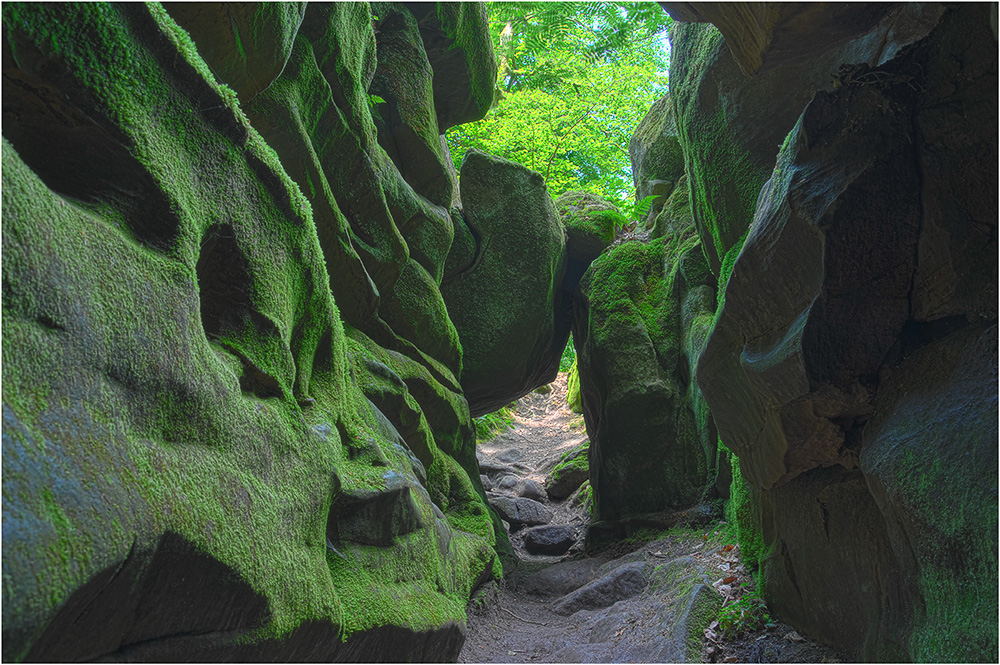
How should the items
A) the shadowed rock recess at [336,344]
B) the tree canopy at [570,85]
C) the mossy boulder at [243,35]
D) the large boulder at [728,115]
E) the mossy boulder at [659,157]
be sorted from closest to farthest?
the shadowed rock recess at [336,344] < the mossy boulder at [243,35] < the large boulder at [728,115] < the mossy boulder at [659,157] < the tree canopy at [570,85]

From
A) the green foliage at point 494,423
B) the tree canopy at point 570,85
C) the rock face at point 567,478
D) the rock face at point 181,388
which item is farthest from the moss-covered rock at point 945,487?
the green foliage at point 494,423

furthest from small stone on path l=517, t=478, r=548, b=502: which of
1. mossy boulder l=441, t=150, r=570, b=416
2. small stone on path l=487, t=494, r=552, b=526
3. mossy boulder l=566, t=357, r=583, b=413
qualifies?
mossy boulder l=566, t=357, r=583, b=413

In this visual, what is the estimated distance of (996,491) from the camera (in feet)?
10.3

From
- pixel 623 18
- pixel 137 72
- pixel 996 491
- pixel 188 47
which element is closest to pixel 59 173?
pixel 137 72

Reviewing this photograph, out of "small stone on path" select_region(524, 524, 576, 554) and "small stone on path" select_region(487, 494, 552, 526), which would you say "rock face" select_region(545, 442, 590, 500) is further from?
"small stone on path" select_region(524, 524, 576, 554)

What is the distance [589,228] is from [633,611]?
415 inches

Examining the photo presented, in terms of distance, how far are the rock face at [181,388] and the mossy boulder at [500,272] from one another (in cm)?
758

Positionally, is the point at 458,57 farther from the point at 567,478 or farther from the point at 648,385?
the point at 567,478

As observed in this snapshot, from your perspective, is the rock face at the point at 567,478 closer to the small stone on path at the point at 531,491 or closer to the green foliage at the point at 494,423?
the small stone on path at the point at 531,491

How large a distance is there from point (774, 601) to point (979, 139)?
191 inches

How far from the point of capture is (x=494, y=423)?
982 inches

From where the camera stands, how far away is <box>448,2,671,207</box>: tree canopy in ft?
63.0

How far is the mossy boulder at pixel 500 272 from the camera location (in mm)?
14336

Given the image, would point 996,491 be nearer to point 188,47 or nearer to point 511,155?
point 188,47
